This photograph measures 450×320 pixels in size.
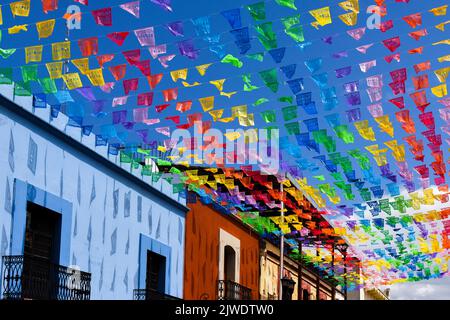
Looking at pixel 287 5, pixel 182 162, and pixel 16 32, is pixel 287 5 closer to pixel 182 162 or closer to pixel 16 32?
pixel 16 32

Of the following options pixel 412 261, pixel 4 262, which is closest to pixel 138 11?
pixel 4 262

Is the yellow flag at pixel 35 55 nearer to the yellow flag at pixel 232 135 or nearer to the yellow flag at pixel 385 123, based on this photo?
the yellow flag at pixel 232 135

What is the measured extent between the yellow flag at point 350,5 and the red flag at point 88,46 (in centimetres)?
293

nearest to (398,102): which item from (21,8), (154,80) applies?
(154,80)

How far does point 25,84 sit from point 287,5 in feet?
12.2

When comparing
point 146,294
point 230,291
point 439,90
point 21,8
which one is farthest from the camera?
point 230,291

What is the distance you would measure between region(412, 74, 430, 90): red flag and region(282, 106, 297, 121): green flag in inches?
66.2

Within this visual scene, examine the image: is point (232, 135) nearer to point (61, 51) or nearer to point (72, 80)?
point (72, 80)

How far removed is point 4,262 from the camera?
9.64 metres

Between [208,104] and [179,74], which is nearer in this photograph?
[179,74]

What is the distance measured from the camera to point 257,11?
8.55 metres

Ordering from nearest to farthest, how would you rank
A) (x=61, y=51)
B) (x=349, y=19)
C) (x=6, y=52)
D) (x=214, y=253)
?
1. (x=349, y=19)
2. (x=61, y=51)
3. (x=6, y=52)
4. (x=214, y=253)

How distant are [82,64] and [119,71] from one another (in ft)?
1.79

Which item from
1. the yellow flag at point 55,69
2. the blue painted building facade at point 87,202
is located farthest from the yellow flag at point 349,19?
the blue painted building facade at point 87,202
